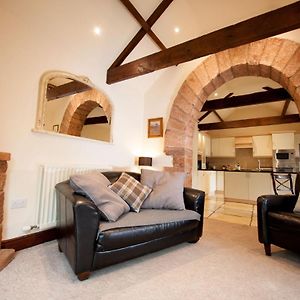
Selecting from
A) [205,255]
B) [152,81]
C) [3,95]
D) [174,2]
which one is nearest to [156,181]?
[205,255]

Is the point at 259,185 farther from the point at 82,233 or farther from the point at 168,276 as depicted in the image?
the point at 82,233

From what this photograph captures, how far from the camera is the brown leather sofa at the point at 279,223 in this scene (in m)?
1.80

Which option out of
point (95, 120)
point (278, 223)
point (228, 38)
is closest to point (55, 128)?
point (95, 120)

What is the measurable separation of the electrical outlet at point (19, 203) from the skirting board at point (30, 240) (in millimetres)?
325

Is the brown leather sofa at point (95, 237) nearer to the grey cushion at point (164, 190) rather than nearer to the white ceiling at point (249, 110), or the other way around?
the grey cushion at point (164, 190)

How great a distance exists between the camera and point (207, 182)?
6.71 m

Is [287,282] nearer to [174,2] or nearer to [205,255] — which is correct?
[205,255]

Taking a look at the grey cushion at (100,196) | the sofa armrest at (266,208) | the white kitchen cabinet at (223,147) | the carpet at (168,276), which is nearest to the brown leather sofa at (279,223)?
the sofa armrest at (266,208)

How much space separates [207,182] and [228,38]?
531 centimetres

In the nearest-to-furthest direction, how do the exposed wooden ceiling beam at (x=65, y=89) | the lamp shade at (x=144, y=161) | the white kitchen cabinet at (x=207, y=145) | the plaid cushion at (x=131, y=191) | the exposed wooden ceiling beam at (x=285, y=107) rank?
the plaid cushion at (x=131, y=191)
the exposed wooden ceiling beam at (x=65, y=89)
the lamp shade at (x=144, y=161)
the exposed wooden ceiling beam at (x=285, y=107)
the white kitchen cabinet at (x=207, y=145)

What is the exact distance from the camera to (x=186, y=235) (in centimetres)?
217

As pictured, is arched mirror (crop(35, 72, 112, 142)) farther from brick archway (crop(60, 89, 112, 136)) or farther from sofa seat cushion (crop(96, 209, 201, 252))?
sofa seat cushion (crop(96, 209, 201, 252))

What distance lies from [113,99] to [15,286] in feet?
9.00

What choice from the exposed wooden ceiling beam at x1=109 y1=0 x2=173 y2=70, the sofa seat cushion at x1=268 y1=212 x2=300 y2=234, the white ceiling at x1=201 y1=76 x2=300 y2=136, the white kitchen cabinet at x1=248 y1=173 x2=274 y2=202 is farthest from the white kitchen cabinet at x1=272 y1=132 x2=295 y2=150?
the exposed wooden ceiling beam at x1=109 y1=0 x2=173 y2=70
